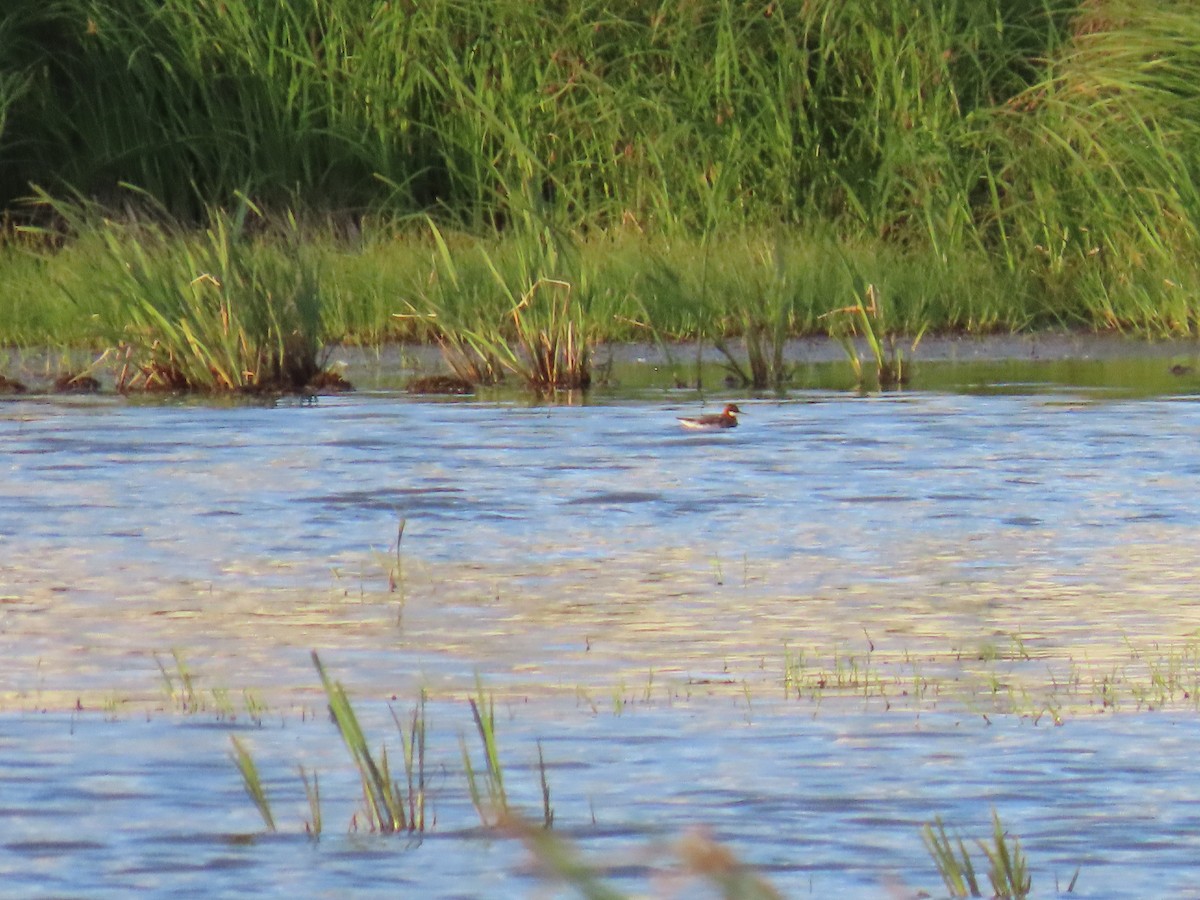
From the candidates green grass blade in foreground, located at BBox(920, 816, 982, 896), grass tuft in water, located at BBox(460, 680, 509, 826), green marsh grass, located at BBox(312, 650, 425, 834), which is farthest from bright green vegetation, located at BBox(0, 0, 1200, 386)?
green grass blade in foreground, located at BBox(920, 816, 982, 896)

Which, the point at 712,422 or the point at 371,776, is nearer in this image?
the point at 371,776

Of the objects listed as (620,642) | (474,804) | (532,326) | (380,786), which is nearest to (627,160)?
(532,326)

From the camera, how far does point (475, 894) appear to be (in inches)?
137

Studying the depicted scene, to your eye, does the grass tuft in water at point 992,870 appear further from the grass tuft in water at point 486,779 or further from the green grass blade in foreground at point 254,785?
the green grass blade in foreground at point 254,785

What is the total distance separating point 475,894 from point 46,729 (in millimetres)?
1218

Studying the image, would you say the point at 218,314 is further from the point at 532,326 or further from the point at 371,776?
the point at 371,776

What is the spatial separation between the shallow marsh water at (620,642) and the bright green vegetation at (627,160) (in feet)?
8.57

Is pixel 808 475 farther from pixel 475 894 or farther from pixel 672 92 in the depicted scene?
pixel 672 92

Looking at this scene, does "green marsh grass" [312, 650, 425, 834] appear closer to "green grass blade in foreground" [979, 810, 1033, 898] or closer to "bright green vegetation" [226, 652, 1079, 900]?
"bright green vegetation" [226, 652, 1079, 900]

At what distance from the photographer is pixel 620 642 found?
528 centimetres

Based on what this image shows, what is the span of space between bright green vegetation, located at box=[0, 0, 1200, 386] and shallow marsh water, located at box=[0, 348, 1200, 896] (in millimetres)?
2611

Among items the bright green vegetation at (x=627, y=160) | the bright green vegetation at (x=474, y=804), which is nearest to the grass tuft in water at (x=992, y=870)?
the bright green vegetation at (x=474, y=804)

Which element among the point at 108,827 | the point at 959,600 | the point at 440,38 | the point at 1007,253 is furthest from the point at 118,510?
the point at 440,38

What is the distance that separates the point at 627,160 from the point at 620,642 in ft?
→ 29.9
